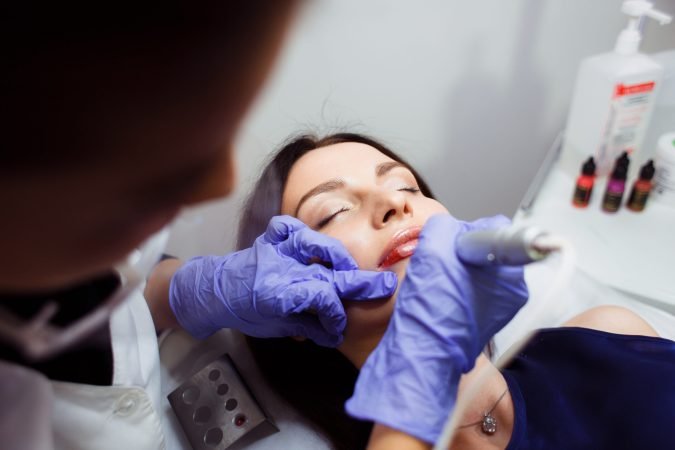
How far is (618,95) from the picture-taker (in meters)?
1.21

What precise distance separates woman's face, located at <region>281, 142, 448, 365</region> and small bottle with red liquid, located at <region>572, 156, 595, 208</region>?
531 mm

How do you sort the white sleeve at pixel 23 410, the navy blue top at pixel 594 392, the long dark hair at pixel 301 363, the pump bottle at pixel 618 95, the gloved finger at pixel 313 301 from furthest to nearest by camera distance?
the pump bottle at pixel 618 95 → the long dark hair at pixel 301 363 → the navy blue top at pixel 594 392 → the gloved finger at pixel 313 301 → the white sleeve at pixel 23 410

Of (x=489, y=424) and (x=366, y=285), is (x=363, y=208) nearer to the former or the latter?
(x=366, y=285)

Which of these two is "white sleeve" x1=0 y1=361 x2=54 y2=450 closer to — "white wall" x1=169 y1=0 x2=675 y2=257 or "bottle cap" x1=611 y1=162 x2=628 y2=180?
"white wall" x1=169 y1=0 x2=675 y2=257

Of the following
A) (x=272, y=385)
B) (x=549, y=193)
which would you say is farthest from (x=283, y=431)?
(x=549, y=193)

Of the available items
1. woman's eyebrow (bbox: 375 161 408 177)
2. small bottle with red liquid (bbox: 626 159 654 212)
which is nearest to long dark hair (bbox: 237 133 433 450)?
woman's eyebrow (bbox: 375 161 408 177)

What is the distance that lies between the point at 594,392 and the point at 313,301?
615 mm

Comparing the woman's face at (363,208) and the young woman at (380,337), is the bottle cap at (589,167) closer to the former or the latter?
the young woman at (380,337)

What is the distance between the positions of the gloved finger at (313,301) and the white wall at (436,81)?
499mm

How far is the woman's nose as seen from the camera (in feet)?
2.93

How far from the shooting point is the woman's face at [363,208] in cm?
86

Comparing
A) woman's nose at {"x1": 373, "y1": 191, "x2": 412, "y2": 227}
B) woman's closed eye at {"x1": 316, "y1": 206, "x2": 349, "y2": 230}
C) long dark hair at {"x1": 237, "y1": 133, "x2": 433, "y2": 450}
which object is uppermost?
woman's nose at {"x1": 373, "y1": 191, "x2": 412, "y2": 227}

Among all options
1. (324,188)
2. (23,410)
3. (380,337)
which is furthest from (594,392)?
(23,410)

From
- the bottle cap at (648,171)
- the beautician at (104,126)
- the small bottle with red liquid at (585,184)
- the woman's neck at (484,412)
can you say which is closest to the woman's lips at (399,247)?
the woman's neck at (484,412)
